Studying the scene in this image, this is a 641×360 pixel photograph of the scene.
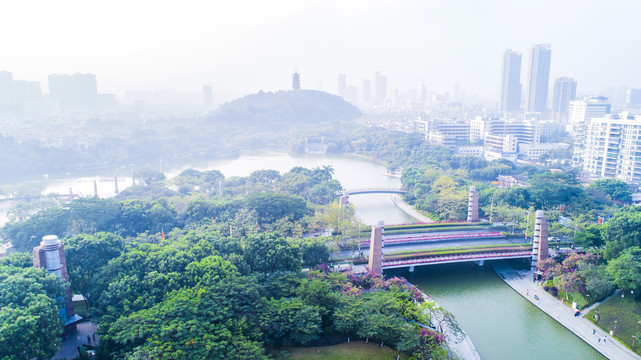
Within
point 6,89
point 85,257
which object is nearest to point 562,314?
point 85,257

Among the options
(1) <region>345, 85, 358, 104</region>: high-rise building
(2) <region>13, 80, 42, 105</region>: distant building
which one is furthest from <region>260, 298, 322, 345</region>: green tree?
(1) <region>345, 85, 358, 104</region>: high-rise building

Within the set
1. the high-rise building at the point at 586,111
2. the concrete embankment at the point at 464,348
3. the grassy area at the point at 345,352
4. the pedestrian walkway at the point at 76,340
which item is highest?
the high-rise building at the point at 586,111

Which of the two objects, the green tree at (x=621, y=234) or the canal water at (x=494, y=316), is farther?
the green tree at (x=621, y=234)

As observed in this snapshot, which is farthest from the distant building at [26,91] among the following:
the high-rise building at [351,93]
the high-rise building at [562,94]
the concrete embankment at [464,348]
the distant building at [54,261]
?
the high-rise building at [351,93]

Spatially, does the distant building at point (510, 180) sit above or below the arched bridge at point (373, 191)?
above

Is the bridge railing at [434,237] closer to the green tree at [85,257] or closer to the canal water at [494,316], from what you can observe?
the canal water at [494,316]

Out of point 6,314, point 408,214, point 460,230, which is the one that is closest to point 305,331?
point 6,314
